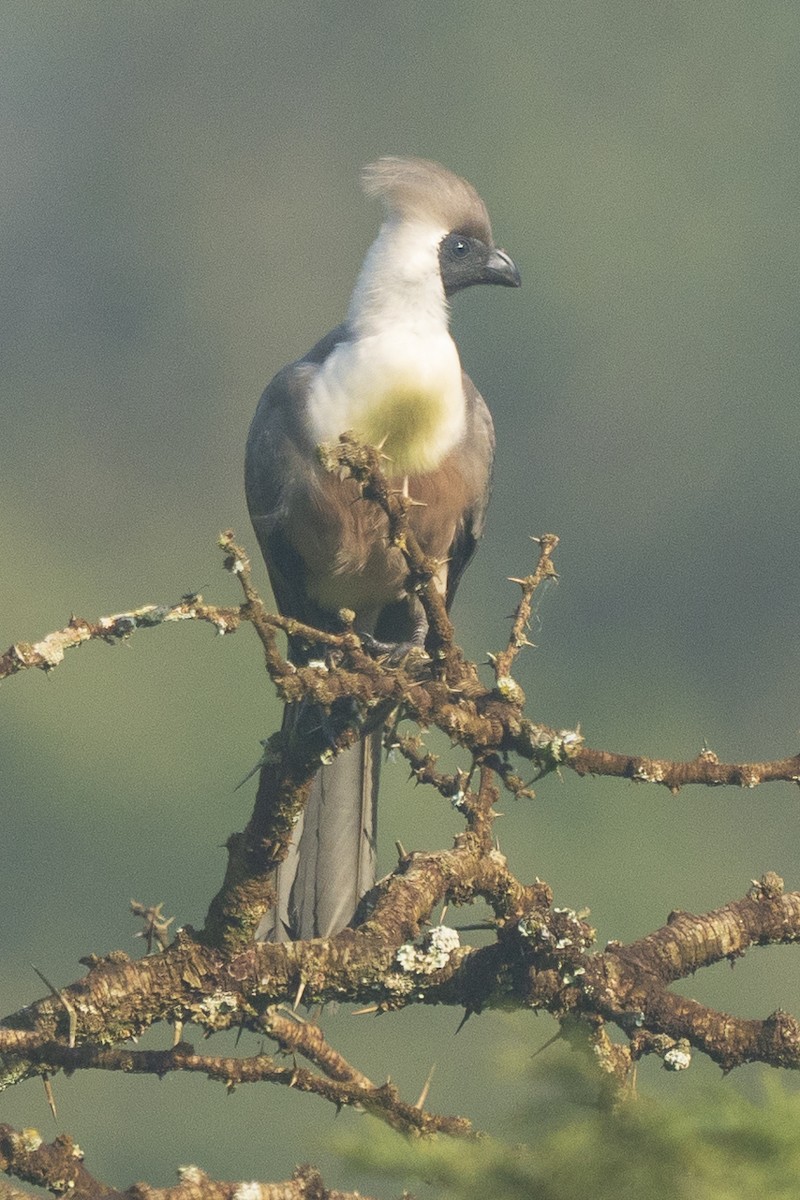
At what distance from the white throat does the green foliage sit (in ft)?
10.0

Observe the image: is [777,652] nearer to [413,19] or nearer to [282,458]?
[282,458]

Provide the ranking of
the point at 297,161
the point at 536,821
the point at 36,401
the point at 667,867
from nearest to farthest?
the point at 667,867
the point at 536,821
the point at 36,401
the point at 297,161

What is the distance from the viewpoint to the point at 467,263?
510 centimetres

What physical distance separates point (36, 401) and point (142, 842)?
65.8 feet

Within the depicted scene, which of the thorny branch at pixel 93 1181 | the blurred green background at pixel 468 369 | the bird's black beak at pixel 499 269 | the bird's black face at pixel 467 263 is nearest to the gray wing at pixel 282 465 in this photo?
the bird's black face at pixel 467 263

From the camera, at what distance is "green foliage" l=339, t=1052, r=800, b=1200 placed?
1.43m

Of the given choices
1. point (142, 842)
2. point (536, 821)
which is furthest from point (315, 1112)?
point (536, 821)

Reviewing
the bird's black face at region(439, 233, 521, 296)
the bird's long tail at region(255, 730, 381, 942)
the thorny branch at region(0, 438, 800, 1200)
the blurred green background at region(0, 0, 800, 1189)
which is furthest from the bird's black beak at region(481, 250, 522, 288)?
the thorny branch at region(0, 438, 800, 1200)

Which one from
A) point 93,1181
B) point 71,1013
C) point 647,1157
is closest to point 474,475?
point 71,1013

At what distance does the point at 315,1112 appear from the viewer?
16.8 metres

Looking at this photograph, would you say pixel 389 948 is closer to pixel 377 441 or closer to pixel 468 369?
pixel 377 441

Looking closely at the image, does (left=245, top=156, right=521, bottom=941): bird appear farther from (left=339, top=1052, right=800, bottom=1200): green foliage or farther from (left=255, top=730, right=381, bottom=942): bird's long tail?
(left=339, top=1052, right=800, bottom=1200): green foliage

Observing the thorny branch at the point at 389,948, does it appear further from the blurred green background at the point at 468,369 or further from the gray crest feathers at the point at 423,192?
the gray crest feathers at the point at 423,192

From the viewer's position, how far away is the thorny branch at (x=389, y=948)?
2490 mm
